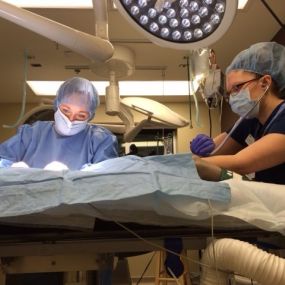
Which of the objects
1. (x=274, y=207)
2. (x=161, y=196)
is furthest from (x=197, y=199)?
(x=274, y=207)

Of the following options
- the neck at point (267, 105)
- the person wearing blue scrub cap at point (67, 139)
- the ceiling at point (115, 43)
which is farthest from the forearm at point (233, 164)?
the ceiling at point (115, 43)

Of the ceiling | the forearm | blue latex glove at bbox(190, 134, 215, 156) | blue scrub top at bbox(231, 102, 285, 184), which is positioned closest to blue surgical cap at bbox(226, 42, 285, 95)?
blue scrub top at bbox(231, 102, 285, 184)

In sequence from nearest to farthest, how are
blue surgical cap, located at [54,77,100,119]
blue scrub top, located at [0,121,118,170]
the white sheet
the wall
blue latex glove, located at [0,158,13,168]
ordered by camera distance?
the white sheet
blue latex glove, located at [0,158,13,168]
blue scrub top, located at [0,121,118,170]
blue surgical cap, located at [54,77,100,119]
the wall

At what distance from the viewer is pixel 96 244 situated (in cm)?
91

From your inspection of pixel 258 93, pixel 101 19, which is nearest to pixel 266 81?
pixel 258 93

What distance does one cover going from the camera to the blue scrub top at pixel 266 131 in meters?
1.19

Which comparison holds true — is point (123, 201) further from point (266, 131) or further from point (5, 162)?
point (5, 162)

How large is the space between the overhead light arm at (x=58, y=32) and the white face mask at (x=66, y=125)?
451 millimetres

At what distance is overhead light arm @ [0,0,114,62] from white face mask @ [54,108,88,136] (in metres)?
0.45

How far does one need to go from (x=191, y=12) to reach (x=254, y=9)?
1806 millimetres

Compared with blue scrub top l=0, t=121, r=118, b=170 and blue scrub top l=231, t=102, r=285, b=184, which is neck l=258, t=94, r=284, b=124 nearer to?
blue scrub top l=231, t=102, r=285, b=184

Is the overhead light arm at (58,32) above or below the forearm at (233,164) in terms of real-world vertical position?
above

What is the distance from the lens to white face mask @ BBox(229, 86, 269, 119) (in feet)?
4.47

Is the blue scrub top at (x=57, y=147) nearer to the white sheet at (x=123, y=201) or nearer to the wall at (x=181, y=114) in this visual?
the white sheet at (x=123, y=201)
